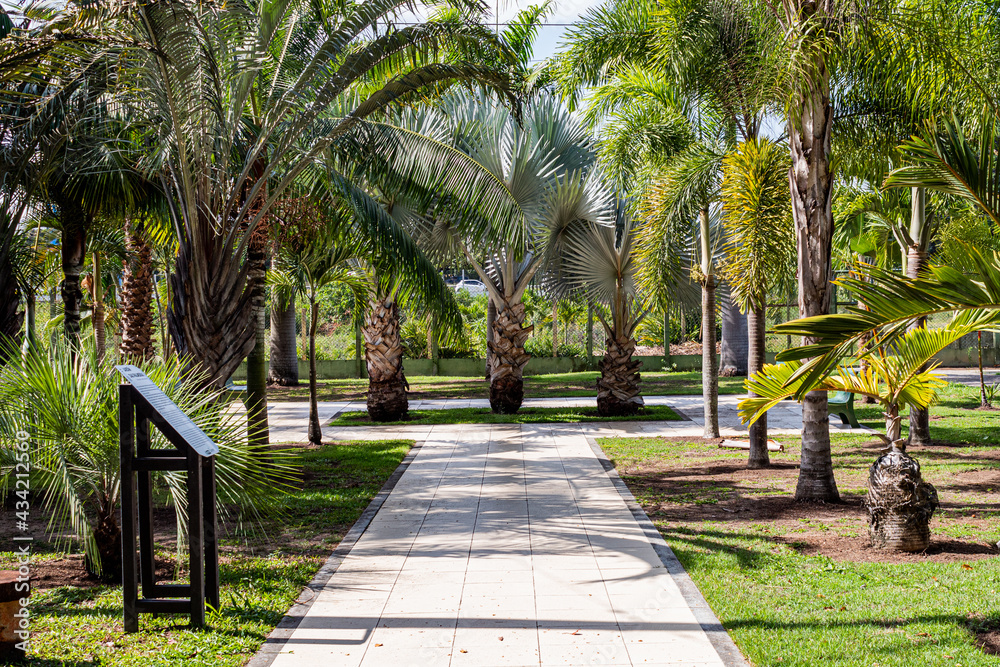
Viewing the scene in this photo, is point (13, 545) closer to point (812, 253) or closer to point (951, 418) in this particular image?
point (812, 253)

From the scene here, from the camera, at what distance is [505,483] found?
31.9ft

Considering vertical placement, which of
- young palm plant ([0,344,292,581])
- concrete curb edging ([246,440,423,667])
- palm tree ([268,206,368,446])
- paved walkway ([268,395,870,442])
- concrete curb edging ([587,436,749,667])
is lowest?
concrete curb edging ([587,436,749,667])

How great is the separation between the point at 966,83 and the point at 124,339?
47.8ft

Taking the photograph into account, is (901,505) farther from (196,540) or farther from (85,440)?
(85,440)

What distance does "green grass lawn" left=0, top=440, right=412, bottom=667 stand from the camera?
15.0 ft

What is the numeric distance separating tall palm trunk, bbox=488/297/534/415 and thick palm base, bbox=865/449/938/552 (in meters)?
9.80

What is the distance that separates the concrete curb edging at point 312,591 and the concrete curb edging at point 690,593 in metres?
2.66

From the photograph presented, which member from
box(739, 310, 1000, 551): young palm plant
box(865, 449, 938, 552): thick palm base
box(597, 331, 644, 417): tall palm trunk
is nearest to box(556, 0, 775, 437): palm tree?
box(597, 331, 644, 417): tall palm trunk

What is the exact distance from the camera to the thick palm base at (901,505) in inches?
246

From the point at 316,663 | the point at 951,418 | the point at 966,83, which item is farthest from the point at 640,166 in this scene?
the point at 316,663

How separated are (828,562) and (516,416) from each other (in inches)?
389

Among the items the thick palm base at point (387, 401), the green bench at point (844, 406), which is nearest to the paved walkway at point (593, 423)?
the green bench at point (844, 406)

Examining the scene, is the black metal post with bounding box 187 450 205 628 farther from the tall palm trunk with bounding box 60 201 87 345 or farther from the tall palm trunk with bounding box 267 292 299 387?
the tall palm trunk with bounding box 267 292 299 387

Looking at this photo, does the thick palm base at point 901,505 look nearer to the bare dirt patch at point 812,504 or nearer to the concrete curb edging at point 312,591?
the bare dirt patch at point 812,504
